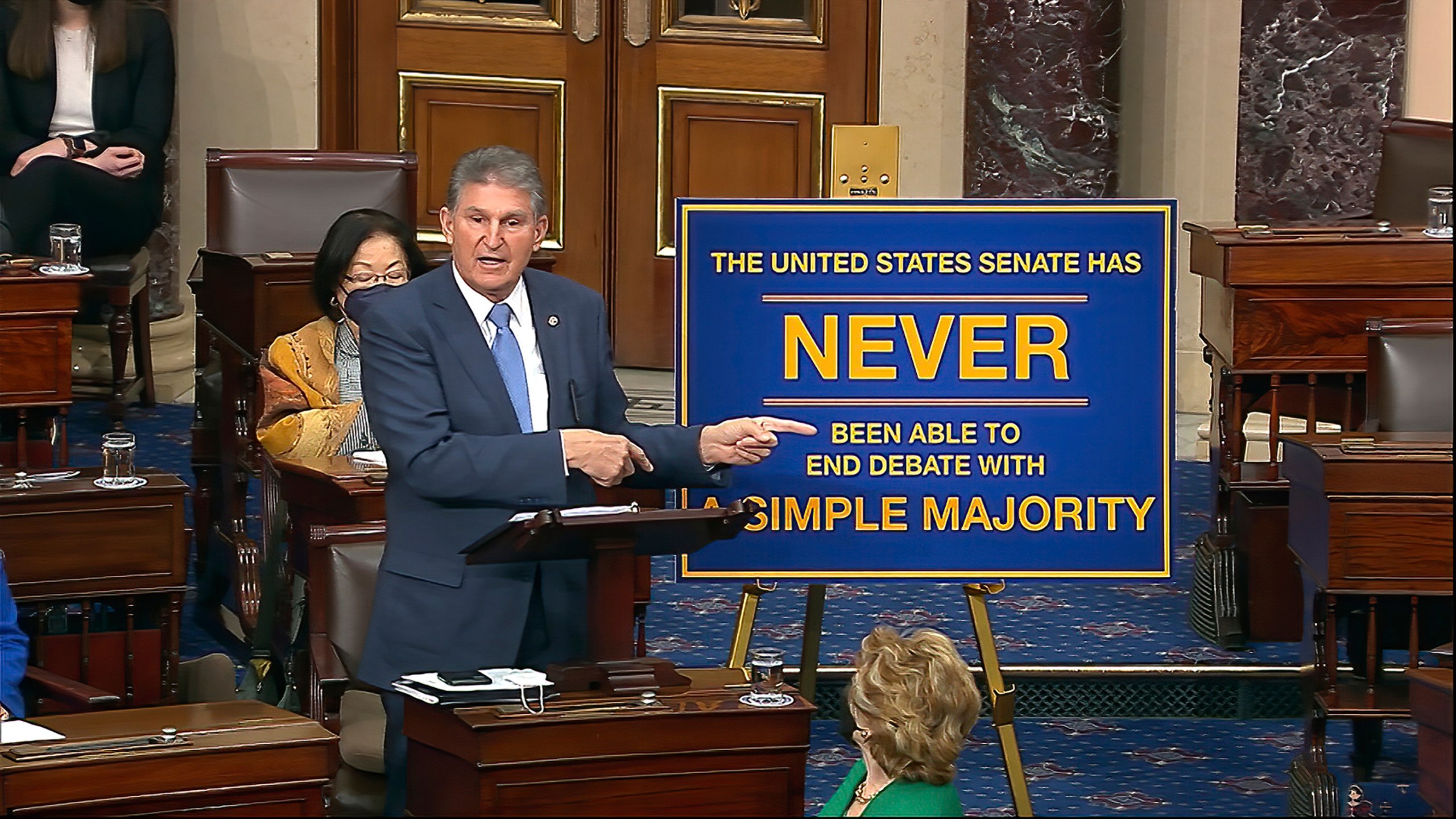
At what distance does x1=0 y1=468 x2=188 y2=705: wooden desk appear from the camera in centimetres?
490

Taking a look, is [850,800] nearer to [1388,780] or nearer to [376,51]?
[1388,780]

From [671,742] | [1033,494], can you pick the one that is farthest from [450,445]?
[1033,494]

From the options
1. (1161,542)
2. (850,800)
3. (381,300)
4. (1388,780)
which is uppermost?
(381,300)

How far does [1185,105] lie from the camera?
8.45 meters

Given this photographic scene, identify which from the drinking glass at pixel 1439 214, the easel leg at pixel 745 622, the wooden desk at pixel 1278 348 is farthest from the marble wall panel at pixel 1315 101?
the easel leg at pixel 745 622

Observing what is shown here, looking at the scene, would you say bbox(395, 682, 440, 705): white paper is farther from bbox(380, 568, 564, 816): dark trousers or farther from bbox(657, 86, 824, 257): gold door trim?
bbox(657, 86, 824, 257): gold door trim

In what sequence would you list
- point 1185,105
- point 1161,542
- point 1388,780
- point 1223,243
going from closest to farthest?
point 1161,542, point 1388,780, point 1223,243, point 1185,105

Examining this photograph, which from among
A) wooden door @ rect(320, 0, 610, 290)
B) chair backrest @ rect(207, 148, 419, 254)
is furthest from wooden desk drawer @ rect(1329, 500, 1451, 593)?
wooden door @ rect(320, 0, 610, 290)

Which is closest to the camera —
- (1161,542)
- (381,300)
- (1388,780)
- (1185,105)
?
(381,300)

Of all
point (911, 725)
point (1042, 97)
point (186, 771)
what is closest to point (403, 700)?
point (186, 771)

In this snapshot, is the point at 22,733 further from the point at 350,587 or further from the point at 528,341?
the point at 528,341

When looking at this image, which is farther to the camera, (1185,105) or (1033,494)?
(1185,105)

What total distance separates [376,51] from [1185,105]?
326 cm

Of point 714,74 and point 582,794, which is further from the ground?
point 714,74
